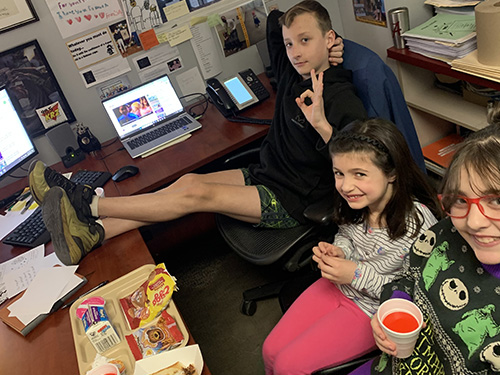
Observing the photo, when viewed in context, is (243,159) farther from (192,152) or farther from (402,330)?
(402,330)

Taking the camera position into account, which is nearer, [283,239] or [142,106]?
[283,239]

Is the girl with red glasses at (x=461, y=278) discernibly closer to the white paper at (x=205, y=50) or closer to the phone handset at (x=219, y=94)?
the phone handset at (x=219, y=94)

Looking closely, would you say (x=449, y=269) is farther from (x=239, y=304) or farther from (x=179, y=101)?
(x=179, y=101)

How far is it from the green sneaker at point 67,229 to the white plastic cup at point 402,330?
1.09 meters

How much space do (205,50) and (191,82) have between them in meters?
0.19

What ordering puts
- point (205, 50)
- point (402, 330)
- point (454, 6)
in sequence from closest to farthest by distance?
point (402, 330) → point (454, 6) → point (205, 50)

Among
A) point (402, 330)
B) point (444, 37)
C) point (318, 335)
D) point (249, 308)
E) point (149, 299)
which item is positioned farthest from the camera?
point (249, 308)

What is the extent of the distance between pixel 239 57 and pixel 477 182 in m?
1.90

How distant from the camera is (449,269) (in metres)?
1.11

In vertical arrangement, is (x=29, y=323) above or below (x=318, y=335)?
above

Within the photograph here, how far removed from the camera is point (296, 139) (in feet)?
6.21

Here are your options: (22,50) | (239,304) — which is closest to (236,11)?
(22,50)

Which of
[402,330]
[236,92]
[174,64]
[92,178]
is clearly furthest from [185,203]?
[402,330]

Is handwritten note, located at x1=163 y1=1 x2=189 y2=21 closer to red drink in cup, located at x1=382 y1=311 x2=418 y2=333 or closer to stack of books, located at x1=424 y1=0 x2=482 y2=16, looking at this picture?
stack of books, located at x1=424 y1=0 x2=482 y2=16
